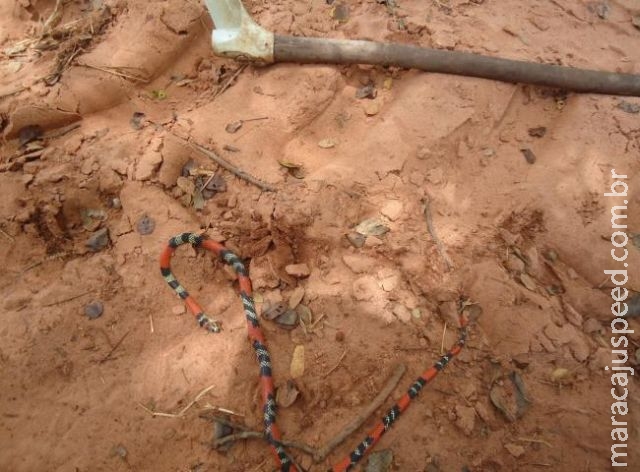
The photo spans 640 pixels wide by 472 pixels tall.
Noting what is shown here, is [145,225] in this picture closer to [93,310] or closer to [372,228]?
[93,310]

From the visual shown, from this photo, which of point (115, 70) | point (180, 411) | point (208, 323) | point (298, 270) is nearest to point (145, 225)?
point (208, 323)

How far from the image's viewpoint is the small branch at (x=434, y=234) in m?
2.63

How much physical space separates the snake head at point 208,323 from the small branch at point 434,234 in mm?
1471

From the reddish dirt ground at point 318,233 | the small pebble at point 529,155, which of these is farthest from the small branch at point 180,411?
the small pebble at point 529,155

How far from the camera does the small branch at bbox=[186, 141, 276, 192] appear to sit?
2.94 meters

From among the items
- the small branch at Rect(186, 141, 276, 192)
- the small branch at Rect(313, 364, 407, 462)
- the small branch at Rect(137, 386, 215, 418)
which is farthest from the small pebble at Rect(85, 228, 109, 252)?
the small branch at Rect(313, 364, 407, 462)

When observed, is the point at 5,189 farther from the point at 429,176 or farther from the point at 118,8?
the point at 429,176

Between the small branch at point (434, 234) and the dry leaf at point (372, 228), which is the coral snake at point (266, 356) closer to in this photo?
the small branch at point (434, 234)

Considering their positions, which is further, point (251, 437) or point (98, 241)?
point (98, 241)

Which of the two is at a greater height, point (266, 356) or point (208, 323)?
point (208, 323)

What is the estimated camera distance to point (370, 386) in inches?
92.4

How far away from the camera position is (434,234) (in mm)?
2730

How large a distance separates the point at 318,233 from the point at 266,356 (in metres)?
0.84

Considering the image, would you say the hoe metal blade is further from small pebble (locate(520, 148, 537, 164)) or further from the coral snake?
small pebble (locate(520, 148, 537, 164))
